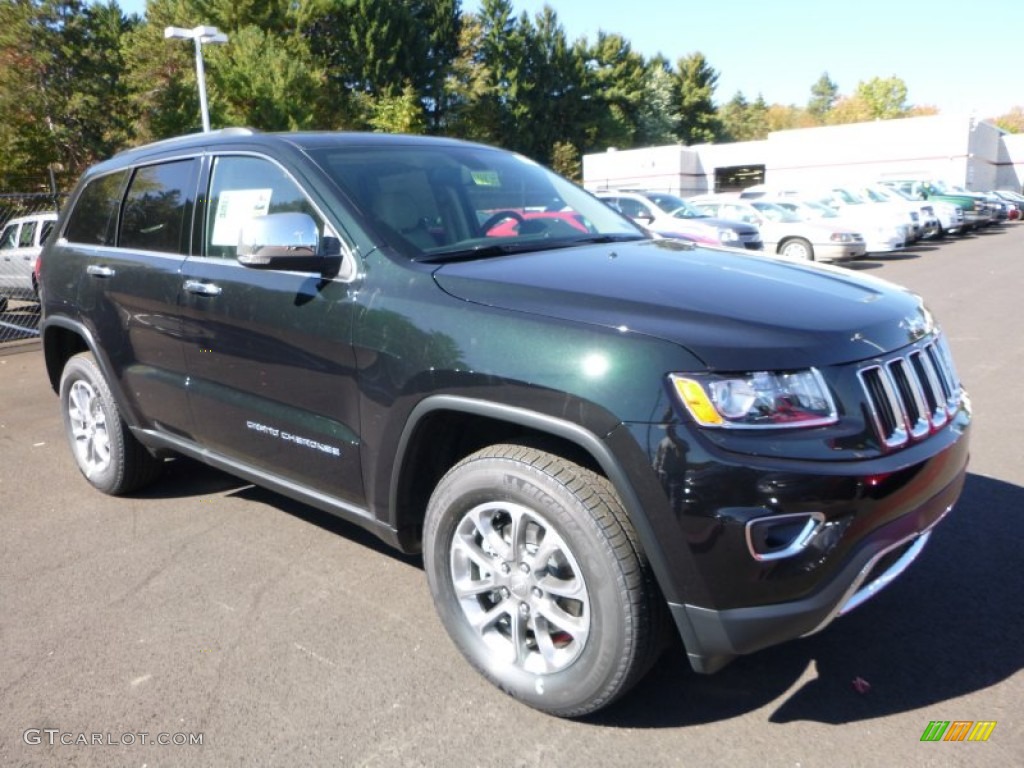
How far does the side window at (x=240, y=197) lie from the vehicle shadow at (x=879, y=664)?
7.34 ft

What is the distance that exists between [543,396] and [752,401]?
587mm

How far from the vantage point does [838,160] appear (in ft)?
158

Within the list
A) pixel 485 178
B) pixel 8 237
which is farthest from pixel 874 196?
pixel 485 178

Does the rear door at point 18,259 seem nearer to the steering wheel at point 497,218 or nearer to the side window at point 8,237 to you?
the side window at point 8,237

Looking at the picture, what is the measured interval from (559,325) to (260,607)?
74.5 inches

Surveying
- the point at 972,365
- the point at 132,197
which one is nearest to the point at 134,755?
the point at 132,197

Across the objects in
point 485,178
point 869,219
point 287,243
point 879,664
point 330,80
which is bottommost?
point 879,664

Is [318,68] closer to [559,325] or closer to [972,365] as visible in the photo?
[972,365]

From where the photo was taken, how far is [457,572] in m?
2.88

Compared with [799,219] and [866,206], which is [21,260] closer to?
[799,219]

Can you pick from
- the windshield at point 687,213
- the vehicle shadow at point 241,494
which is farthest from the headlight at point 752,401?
the windshield at point 687,213

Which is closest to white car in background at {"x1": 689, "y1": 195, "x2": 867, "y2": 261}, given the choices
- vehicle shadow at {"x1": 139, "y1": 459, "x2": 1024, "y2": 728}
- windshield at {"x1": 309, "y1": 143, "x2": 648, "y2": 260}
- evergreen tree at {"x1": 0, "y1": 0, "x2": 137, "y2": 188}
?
windshield at {"x1": 309, "y1": 143, "x2": 648, "y2": 260}

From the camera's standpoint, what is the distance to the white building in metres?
43.5

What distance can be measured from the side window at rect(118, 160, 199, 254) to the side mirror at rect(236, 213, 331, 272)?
0.98 metres
